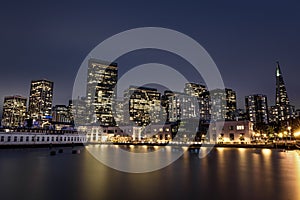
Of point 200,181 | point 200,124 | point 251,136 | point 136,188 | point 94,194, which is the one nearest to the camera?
point 94,194

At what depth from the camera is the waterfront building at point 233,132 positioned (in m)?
103

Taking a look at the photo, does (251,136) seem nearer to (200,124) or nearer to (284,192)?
(200,124)

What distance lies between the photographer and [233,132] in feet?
354

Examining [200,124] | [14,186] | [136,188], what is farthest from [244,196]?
[200,124]

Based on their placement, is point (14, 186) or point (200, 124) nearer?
point (14, 186)

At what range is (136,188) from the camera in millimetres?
19766

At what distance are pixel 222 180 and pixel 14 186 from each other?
19.4m

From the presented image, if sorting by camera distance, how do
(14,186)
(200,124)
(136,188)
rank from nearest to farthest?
1. (136,188)
2. (14,186)
3. (200,124)

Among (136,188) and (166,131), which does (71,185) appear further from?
(166,131)

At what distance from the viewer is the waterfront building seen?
103 m

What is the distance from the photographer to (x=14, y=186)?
69.4ft

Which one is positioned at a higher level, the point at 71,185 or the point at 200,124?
the point at 200,124

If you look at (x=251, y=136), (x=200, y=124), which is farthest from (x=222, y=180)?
(x=200, y=124)

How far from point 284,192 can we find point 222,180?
244 inches
